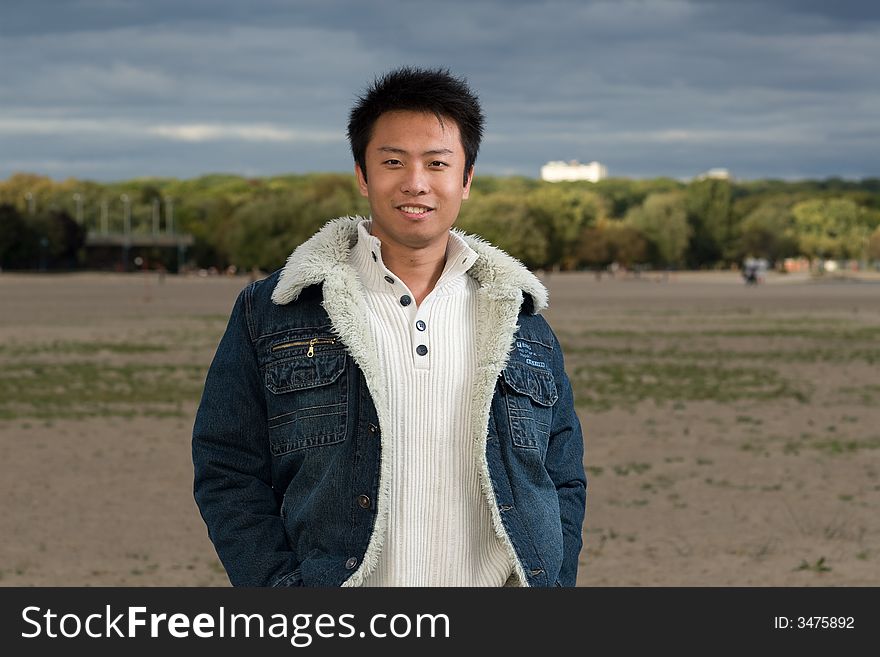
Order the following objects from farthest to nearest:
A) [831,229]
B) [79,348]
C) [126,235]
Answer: [831,229] → [126,235] → [79,348]

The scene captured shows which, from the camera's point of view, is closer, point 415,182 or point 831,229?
point 415,182

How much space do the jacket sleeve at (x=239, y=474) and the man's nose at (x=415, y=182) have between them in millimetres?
494

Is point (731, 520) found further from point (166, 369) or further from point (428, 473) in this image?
point (166, 369)

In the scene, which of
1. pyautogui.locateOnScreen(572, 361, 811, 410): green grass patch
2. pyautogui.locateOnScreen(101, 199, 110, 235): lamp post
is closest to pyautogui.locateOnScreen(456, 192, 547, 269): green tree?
pyautogui.locateOnScreen(101, 199, 110, 235): lamp post

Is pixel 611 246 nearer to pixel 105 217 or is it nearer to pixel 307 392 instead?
pixel 105 217

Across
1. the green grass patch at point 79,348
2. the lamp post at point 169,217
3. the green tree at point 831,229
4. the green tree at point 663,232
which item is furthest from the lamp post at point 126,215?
the green grass patch at point 79,348

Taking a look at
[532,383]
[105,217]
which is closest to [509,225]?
[105,217]

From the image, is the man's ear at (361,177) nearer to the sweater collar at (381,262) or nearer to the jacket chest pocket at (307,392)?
the sweater collar at (381,262)

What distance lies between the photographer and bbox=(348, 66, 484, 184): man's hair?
3.01m

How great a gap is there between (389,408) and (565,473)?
1.72 feet

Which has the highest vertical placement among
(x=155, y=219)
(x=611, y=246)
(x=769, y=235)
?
(x=769, y=235)

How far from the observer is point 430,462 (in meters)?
2.96

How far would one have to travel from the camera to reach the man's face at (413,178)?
2986mm
